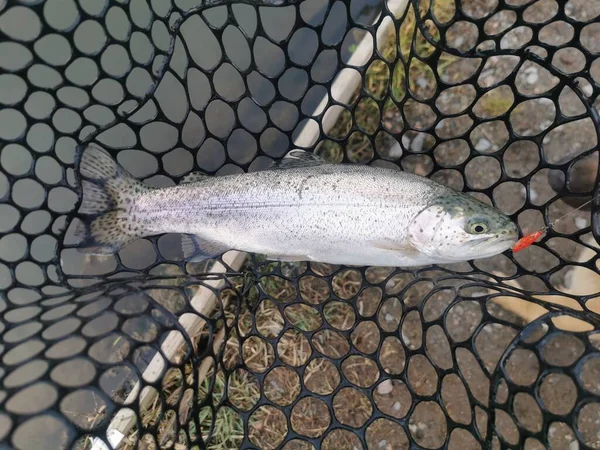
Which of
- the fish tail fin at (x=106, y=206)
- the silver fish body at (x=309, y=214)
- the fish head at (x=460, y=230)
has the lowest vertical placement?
the fish tail fin at (x=106, y=206)

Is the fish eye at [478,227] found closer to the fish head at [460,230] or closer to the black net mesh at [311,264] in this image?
the fish head at [460,230]

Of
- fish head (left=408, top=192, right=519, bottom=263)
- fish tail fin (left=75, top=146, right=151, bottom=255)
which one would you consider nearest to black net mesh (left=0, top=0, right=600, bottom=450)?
fish tail fin (left=75, top=146, right=151, bottom=255)

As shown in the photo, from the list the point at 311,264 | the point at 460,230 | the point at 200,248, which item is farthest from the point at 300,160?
the point at 311,264

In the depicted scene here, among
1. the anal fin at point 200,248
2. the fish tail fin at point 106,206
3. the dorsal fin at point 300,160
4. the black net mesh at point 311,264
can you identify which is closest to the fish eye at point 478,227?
the black net mesh at point 311,264

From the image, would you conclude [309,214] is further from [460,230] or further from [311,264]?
[311,264]

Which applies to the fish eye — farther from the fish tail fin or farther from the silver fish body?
the fish tail fin

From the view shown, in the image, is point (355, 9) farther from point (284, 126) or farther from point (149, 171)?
point (149, 171)

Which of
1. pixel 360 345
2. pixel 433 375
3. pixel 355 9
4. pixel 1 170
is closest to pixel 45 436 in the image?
pixel 1 170
